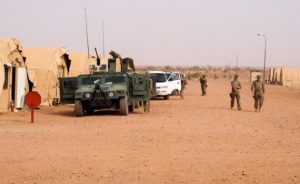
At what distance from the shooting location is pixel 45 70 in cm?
2606

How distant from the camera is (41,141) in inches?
495

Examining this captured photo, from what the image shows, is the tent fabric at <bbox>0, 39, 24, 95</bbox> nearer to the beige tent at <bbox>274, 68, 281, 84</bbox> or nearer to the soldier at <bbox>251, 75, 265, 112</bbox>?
the soldier at <bbox>251, 75, 265, 112</bbox>

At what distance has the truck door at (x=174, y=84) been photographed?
32906 mm

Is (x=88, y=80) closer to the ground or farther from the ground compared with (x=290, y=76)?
closer to the ground

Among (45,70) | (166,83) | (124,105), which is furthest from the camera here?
(166,83)

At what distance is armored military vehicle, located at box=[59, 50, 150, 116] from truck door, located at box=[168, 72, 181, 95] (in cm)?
1076

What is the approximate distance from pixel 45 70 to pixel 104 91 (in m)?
7.03

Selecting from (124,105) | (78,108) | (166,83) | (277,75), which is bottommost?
(78,108)

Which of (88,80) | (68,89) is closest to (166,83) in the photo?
(88,80)

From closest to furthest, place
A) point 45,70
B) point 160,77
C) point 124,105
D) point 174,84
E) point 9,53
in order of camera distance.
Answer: point 124,105 → point 9,53 → point 45,70 → point 160,77 → point 174,84

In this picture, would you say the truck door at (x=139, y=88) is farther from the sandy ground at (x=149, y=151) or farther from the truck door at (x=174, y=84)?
the truck door at (x=174, y=84)

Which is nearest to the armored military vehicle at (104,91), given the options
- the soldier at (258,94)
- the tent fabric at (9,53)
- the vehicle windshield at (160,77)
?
the tent fabric at (9,53)

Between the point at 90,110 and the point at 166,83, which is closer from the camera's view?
the point at 90,110

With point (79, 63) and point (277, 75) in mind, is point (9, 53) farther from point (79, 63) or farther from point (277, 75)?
point (277, 75)
